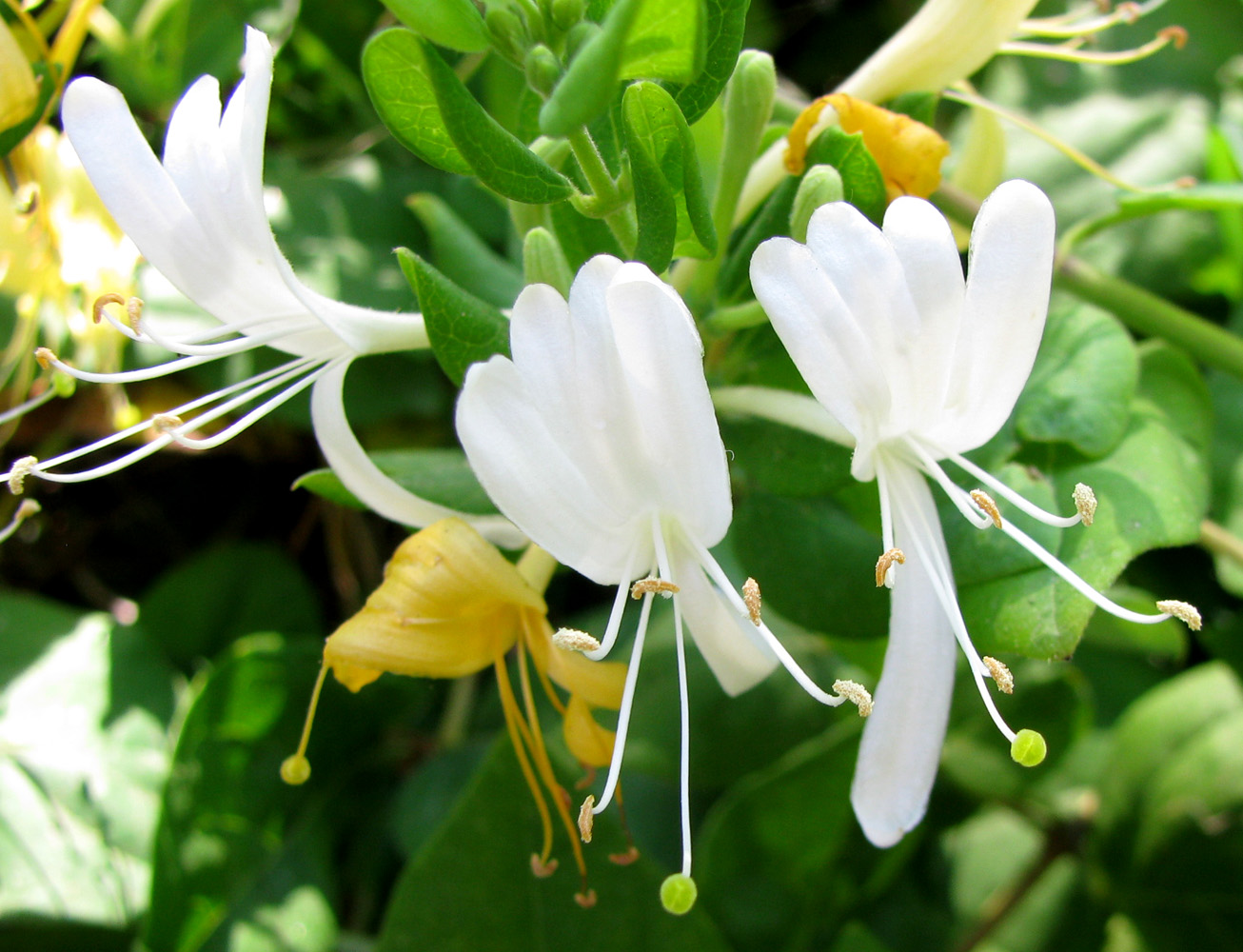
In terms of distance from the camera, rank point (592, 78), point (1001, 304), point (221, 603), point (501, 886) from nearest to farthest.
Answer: point (592, 78), point (1001, 304), point (501, 886), point (221, 603)

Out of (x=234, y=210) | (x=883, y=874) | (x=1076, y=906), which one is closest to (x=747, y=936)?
(x=883, y=874)

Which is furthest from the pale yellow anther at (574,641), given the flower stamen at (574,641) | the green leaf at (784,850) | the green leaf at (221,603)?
the green leaf at (221,603)

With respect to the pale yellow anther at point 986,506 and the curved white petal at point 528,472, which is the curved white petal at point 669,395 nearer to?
the curved white petal at point 528,472

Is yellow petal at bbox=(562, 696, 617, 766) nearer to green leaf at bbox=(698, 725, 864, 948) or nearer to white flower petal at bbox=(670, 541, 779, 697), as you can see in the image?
white flower petal at bbox=(670, 541, 779, 697)

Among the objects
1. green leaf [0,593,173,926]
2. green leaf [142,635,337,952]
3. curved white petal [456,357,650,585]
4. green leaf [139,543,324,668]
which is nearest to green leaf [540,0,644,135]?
curved white petal [456,357,650,585]

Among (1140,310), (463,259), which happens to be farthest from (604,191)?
(1140,310)

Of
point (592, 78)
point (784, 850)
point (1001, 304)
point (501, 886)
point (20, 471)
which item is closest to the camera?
point (592, 78)

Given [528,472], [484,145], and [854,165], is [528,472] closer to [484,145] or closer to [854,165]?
[484,145]

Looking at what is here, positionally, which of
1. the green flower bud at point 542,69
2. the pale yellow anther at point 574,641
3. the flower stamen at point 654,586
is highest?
the green flower bud at point 542,69

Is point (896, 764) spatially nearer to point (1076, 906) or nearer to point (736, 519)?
point (736, 519)
